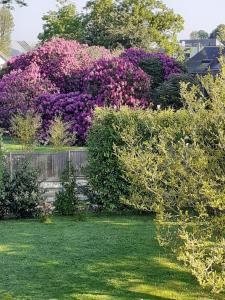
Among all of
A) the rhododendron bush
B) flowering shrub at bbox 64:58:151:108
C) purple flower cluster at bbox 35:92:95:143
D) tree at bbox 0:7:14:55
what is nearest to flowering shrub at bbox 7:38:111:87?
the rhododendron bush

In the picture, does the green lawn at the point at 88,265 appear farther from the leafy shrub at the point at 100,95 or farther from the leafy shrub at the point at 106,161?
the leafy shrub at the point at 100,95

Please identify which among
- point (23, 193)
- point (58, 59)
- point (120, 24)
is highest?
point (120, 24)

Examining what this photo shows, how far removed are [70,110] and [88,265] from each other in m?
20.7

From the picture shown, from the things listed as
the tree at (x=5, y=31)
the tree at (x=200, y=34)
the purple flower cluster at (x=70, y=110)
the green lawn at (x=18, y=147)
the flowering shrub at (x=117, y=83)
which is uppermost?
the tree at (x=200, y=34)

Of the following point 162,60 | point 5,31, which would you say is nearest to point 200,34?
point 5,31

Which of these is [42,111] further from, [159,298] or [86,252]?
[159,298]

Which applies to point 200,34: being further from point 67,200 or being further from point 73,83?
point 67,200

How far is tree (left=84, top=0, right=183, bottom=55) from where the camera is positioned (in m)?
51.6

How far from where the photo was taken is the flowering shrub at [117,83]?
95.8 feet

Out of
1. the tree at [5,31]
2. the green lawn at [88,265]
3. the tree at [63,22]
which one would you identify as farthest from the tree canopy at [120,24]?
the green lawn at [88,265]

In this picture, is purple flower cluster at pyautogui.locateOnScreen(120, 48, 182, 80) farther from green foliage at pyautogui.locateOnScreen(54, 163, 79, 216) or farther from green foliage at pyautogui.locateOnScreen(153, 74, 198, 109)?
green foliage at pyautogui.locateOnScreen(54, 163, 79, 216)

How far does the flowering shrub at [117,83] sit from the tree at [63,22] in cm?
2656

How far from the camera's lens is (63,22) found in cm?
5834

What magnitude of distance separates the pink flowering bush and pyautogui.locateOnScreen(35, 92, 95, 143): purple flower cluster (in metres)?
1.44
